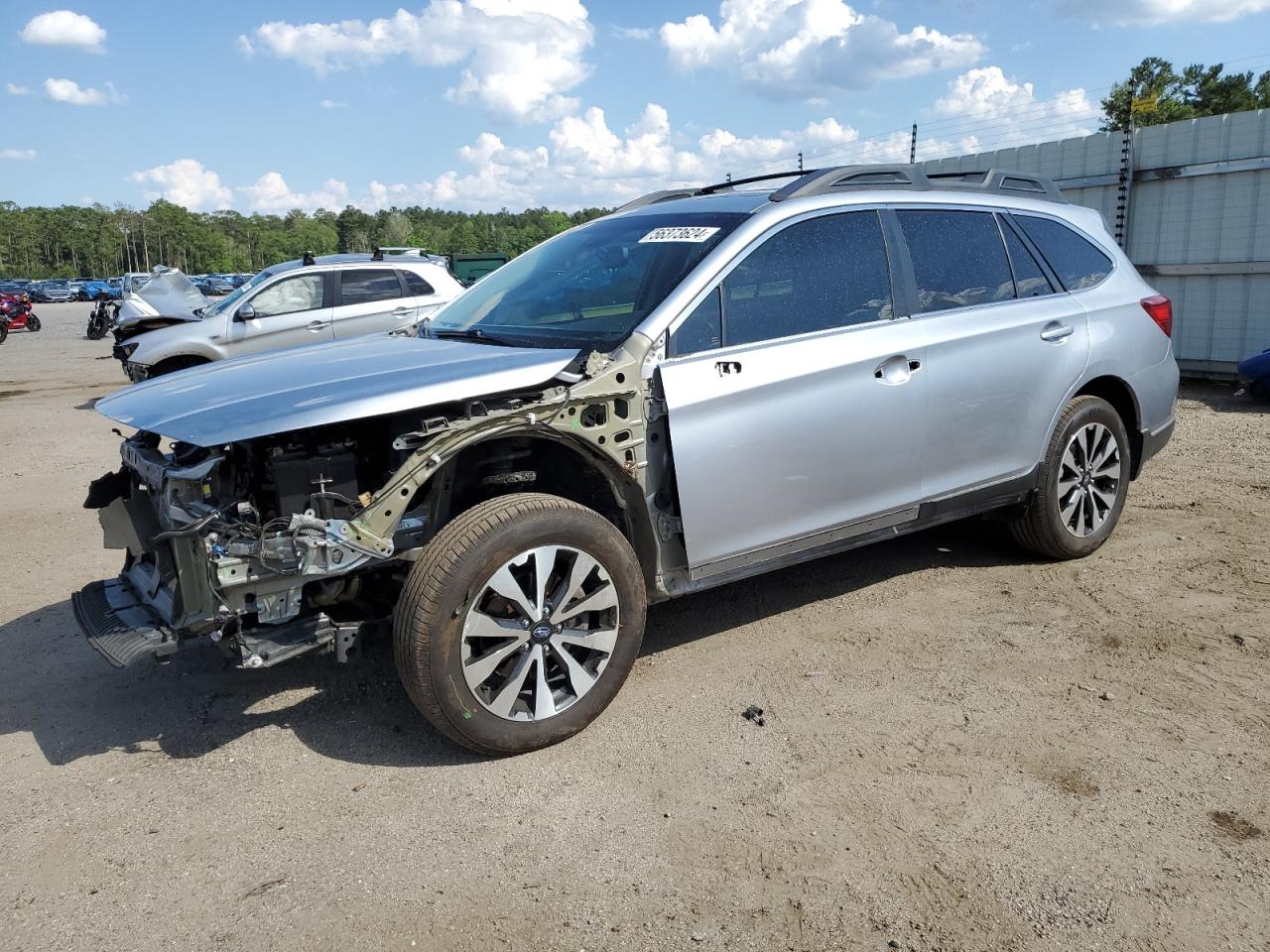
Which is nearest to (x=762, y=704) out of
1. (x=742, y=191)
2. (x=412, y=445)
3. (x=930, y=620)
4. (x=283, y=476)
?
(x=930, y=620)

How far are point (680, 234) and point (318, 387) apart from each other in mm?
1644

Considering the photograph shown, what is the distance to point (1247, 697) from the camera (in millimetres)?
3699

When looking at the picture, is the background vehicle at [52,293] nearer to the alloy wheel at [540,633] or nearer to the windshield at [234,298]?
the windshield at [234,298]

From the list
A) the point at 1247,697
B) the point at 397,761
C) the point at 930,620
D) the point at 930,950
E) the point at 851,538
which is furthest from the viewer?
the point at 930,620

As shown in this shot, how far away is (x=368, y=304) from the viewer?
11172 mm

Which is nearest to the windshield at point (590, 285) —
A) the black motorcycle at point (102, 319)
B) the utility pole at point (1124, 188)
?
the utility pole at point (1124, 188)

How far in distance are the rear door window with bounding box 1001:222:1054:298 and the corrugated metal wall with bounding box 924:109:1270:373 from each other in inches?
283

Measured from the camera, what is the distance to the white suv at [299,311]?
1098 cm

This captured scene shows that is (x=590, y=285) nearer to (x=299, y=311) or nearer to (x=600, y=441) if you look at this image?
(x=600, y=441)

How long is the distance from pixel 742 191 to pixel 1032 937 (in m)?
3.31

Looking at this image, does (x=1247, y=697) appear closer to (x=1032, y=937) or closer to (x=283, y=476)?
(x=1032, y=937)

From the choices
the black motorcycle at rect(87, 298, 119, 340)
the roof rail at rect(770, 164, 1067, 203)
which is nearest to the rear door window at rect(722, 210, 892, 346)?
the roof rail at rect(770, 164, 1067, 203)

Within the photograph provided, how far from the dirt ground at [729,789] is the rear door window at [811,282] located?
4.64 feet

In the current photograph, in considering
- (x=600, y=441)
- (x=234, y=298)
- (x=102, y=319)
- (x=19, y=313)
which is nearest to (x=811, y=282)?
(x=600, y=441)
